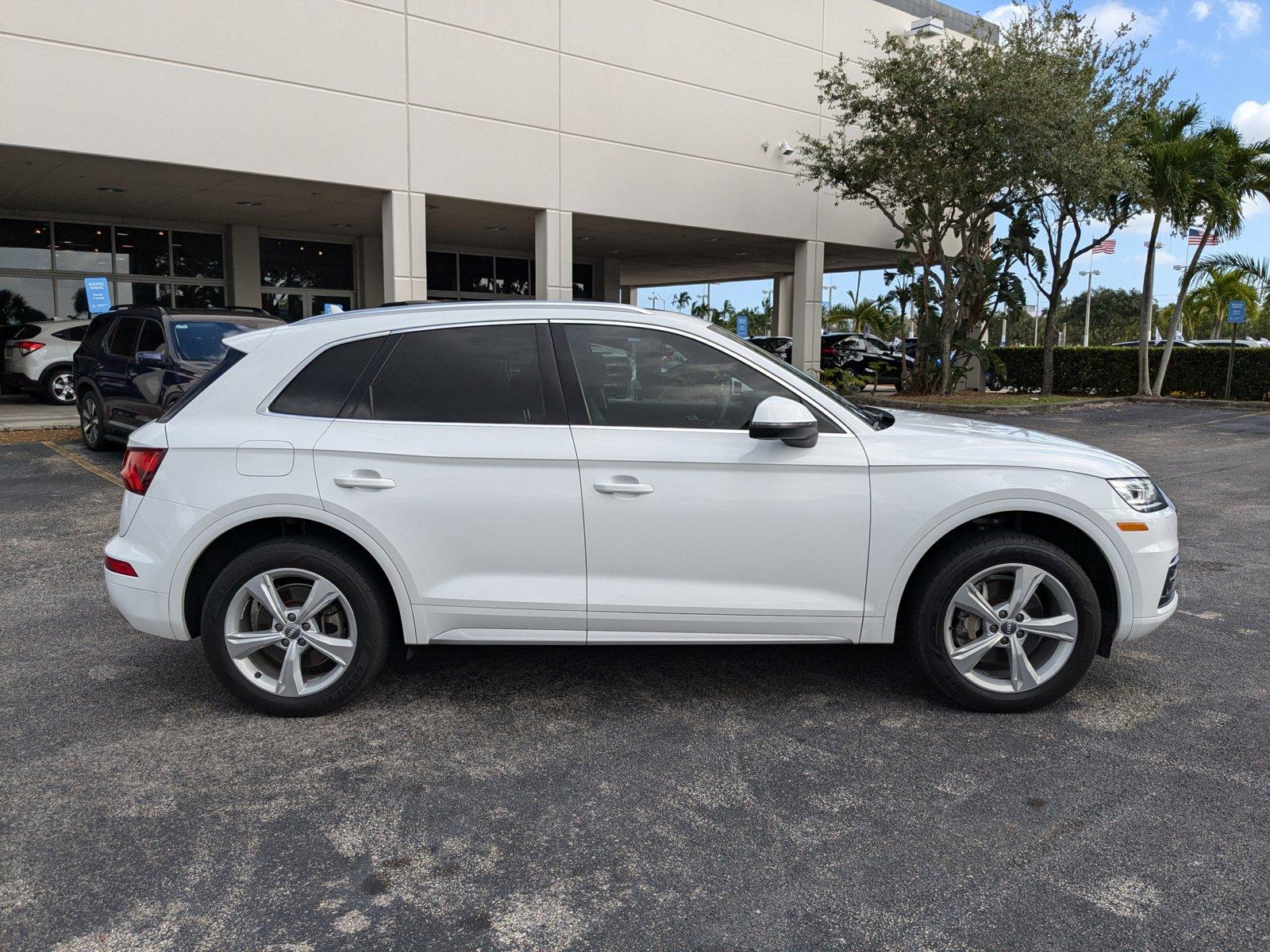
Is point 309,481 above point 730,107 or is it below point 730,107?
below

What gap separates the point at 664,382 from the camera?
410cm

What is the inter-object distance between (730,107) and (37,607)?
18.5m

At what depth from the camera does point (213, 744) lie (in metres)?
3.86

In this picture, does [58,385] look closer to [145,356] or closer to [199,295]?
[199,295]

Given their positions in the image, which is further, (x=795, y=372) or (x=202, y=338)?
(x=202, y=338)

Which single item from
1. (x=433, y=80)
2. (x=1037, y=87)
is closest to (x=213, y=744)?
A: (x=433, y=80)

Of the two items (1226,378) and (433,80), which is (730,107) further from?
(1226,378)

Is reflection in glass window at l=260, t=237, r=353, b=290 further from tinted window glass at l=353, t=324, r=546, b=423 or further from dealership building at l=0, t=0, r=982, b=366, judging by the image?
tinted window glass at l=353, t=324, r=546, b=423

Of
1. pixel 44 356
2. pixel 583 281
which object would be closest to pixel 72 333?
pixel 44 356

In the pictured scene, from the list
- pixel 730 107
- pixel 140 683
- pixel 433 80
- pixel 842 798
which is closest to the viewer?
pixel 842 798

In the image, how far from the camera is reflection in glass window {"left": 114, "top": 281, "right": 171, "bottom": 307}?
22.5 m

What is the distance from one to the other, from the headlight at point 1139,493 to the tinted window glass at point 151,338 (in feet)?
32.3

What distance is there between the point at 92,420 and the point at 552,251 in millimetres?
9144

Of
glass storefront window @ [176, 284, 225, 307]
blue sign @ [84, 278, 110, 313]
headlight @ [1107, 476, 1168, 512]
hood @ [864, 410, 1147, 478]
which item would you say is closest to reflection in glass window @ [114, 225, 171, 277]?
glass storefront window @ [176, 284, 225, 307]
